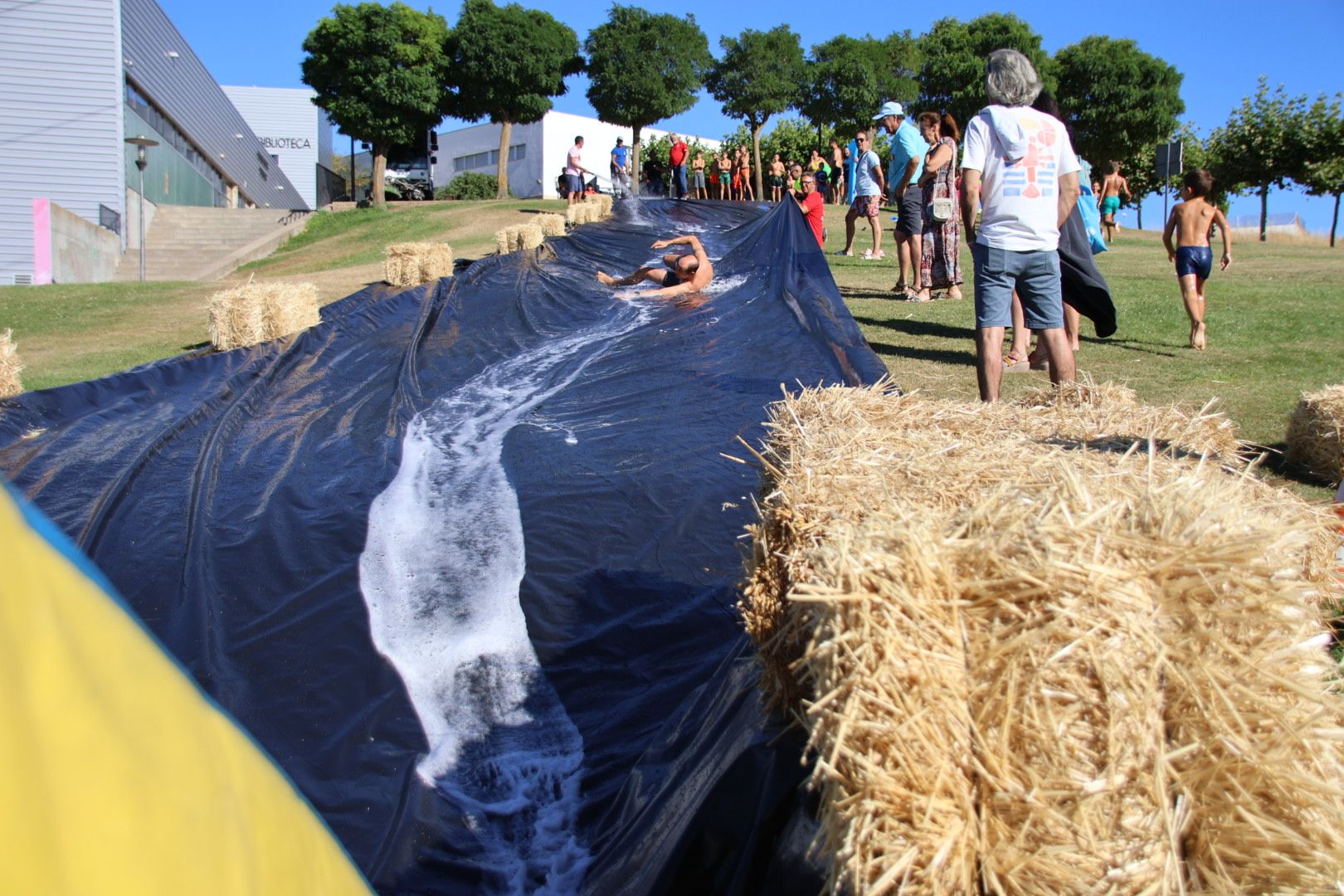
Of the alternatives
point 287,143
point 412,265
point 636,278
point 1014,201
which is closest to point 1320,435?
point 1014,201

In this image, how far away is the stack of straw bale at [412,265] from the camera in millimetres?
11562

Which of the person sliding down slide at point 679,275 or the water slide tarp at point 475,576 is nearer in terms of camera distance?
the water slide tarp at point 475,576

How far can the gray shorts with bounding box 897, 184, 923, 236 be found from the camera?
1023 centimetres

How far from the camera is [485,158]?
189 feet

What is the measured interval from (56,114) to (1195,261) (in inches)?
1056

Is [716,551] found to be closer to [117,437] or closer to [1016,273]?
[1016,273]

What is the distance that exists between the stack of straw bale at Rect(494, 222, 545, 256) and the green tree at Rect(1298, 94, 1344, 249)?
34.9m

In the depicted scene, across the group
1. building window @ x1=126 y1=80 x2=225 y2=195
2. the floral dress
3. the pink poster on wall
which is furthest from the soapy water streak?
building window @ x1=126 y1=80 x2=225 y2=195

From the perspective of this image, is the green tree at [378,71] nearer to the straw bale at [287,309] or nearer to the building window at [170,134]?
the building window at [170,134]

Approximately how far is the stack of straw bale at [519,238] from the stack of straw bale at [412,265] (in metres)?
2.19

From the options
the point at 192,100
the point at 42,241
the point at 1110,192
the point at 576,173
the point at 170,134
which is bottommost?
the point at 42,241

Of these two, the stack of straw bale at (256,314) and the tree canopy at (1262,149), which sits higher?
the tree canopy at (1262,149)

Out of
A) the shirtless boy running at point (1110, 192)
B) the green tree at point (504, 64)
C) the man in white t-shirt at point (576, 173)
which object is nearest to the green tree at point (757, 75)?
the green tree at point (504, 64)

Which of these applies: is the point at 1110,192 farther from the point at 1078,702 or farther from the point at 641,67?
the point at 641,67
